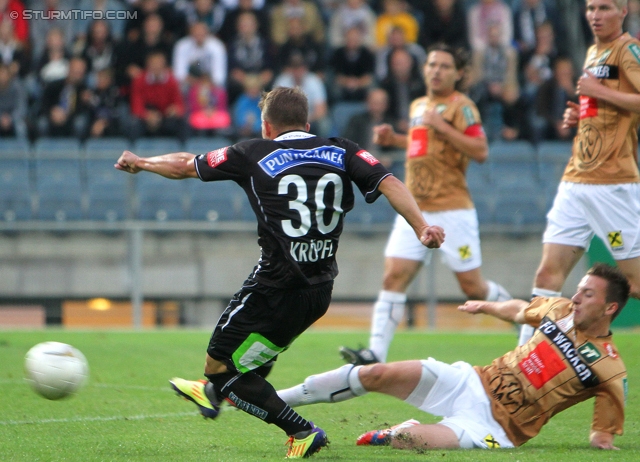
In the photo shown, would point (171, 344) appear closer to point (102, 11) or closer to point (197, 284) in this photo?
point (197, 284)

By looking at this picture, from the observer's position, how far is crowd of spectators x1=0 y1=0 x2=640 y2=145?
13852 mm

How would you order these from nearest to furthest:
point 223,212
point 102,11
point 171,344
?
point 171,344, point 223,212, point 102,11

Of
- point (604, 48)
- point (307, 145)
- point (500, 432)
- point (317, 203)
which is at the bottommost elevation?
point (500, 432)

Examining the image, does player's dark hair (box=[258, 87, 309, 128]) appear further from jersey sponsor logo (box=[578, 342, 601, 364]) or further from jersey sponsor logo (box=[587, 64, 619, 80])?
jersey sponsor logo (box=[587, 64, 619, 80])

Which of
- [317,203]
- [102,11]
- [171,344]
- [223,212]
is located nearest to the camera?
[317,203]

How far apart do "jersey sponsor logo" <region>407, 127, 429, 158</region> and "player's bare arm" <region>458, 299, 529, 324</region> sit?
2777 millimetres

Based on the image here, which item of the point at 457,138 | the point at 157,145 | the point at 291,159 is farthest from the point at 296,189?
the point at 157,145

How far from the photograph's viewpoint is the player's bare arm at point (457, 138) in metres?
7.44

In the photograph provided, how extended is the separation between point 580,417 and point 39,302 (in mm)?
7850

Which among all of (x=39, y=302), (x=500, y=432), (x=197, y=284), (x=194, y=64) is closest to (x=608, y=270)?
(x=500, y=432)

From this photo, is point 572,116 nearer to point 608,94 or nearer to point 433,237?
point 608,94

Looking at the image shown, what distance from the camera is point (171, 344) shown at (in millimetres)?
10242

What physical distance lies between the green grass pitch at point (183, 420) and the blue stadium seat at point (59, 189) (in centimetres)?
336

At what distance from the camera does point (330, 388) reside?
5090 mm
